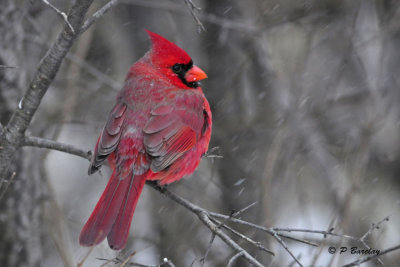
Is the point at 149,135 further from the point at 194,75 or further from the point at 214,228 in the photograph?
the point at 214,228

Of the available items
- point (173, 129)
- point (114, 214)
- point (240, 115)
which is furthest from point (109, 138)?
point (240, 115)

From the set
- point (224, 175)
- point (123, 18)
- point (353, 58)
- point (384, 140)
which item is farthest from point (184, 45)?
point (384, 140)

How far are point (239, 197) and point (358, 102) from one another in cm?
160

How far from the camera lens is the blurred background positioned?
3975 millimetres

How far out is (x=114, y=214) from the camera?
280 cm

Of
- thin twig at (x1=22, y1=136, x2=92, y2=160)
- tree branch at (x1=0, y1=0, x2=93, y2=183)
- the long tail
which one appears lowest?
the long tail

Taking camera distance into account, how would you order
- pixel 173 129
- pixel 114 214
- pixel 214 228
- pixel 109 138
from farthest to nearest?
pixel 173 129 < pixel 109 138 < pixel 114 214 < pixel 214 228

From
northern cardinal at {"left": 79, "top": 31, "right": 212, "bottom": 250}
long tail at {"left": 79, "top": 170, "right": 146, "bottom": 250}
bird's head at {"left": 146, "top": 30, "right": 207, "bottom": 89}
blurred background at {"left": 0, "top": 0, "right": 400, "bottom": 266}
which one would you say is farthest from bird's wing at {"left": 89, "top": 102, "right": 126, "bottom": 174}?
blurred background at {"left": 0, "top": 0, "right": 400, "bottom": 266}

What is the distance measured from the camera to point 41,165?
4395mm

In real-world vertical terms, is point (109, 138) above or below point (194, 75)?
below

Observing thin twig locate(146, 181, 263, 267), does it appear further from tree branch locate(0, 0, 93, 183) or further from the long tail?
tree branch locate(0, 0, 93, 183)

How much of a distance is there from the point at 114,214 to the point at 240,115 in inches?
95.8

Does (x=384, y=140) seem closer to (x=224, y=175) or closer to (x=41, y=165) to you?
(x=224, y=175)

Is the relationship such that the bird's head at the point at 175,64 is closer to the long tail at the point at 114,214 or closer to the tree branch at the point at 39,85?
the long tail at the point at 114,214
